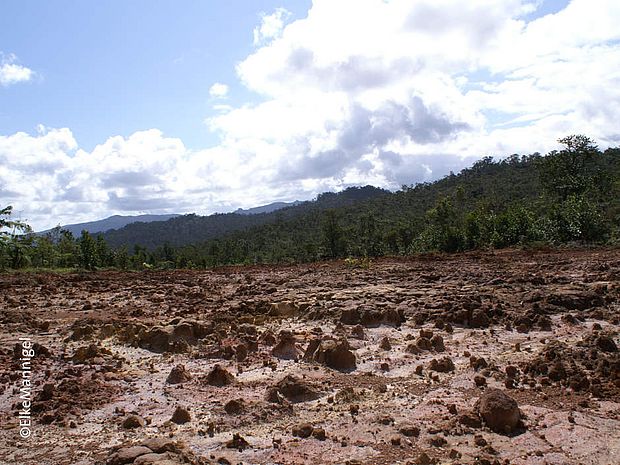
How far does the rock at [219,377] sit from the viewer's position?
24.8 feet

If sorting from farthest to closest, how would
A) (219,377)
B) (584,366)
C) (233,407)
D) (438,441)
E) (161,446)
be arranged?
(219,377) → (584,366) → (233,407) → (438,441) → (161,446)

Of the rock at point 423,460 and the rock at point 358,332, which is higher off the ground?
the rock at point 358,332

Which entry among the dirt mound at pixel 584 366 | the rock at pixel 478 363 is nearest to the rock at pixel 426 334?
the rock at pixel 478 363

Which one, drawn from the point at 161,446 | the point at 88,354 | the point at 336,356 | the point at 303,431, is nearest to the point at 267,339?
the point at 336,356

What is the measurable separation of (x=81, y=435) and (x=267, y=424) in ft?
7.19

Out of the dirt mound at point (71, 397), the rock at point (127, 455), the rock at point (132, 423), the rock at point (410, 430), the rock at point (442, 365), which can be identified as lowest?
the rock at point (410, 430)

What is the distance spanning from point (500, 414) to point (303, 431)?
2267mm

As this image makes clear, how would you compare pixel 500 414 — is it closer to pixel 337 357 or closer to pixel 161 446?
pixel 337 357

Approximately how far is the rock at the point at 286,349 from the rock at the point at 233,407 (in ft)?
7.85

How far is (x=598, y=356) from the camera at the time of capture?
7629 millimetres

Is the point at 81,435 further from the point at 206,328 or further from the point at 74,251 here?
the point at 74,251

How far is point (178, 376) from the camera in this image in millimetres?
7719

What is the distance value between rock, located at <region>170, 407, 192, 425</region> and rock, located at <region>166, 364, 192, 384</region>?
1.45 m

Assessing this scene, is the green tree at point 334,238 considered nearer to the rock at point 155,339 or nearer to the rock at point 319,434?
the rock at point 155,339
